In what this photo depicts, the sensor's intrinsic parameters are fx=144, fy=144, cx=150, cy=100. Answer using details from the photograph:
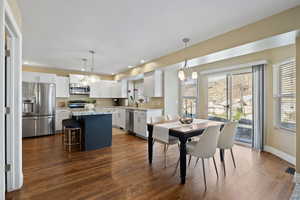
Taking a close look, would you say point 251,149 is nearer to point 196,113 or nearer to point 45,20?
point 196,113

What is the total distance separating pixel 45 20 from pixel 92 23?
2.47 ft

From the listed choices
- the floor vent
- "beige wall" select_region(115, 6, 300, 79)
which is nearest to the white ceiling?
"beige wall" select_region(115, 6, 300, 79)

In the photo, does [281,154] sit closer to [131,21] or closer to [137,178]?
[137,178]

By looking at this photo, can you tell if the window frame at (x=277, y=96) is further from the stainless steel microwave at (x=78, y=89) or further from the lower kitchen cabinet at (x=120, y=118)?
the stainless steel microwave at (x=78, y=89)

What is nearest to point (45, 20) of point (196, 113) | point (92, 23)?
point (92, 23)

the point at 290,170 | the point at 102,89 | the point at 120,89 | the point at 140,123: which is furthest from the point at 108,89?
the point at 290,170

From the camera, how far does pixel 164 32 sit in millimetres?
2814

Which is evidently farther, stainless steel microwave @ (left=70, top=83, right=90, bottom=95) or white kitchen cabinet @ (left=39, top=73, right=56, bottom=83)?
stainless steel microwave @ (left=70, top=83, right=90, bottom=95)

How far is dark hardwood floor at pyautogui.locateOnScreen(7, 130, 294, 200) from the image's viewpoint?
6.26ft

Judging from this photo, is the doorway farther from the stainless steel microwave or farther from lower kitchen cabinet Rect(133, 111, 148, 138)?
the stainless steel microwave

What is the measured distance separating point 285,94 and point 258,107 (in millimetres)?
597

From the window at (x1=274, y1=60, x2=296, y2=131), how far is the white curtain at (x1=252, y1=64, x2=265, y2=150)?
0.26 metres

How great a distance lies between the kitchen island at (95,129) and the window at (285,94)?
411 centimetres

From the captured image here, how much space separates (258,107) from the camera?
3.58 metres
